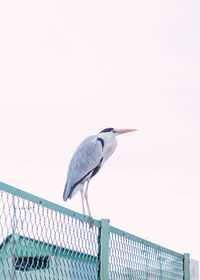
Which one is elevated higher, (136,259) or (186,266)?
(186,266)

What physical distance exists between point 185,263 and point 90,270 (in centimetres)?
318

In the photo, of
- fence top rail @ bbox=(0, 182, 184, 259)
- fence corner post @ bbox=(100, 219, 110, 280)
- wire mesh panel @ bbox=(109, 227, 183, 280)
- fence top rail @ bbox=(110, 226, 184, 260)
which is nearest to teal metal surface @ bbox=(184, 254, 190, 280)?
fence top rail @ bbox=(110, 226, 184, 260)

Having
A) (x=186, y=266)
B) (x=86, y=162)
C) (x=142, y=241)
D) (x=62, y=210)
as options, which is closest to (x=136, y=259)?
(x=142, y=241)

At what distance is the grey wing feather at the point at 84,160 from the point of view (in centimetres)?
642

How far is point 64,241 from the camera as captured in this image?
378 centimetres

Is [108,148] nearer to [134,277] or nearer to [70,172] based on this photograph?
[70,172]

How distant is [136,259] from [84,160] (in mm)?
1920

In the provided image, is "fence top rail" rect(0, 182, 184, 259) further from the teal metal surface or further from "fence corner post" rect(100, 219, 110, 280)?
the teal metal surface

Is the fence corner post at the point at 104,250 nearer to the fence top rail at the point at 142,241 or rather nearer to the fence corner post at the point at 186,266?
the fence top rail at the point at 142,241

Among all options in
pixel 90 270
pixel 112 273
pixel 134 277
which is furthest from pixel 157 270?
pixel 90 270

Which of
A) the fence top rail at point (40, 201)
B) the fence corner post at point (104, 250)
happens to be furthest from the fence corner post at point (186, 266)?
the fence top rail at point (40, 201)

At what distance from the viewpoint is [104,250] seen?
4453 mm

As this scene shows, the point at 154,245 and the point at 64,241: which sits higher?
the point at 154,245

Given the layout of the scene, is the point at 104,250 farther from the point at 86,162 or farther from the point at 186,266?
the point at 186,266
